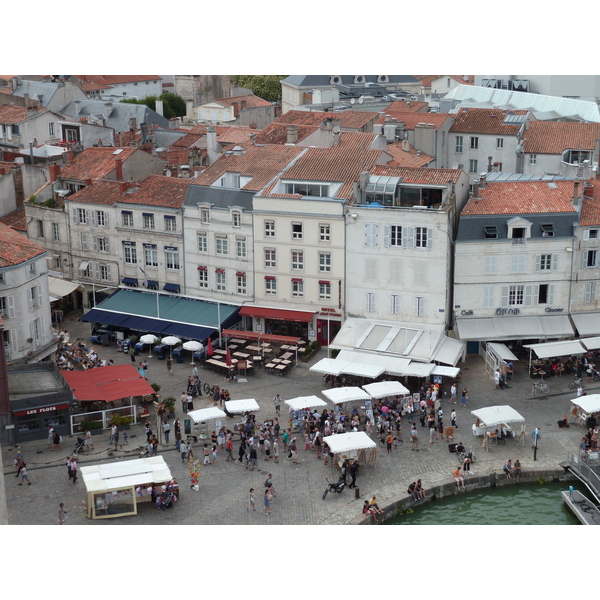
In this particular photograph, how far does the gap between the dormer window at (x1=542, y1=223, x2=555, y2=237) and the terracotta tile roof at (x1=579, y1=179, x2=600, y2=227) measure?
1745mm

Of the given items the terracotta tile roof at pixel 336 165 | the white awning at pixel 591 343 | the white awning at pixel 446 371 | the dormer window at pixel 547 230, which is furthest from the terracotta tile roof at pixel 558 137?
the white awning at pixel 446 371

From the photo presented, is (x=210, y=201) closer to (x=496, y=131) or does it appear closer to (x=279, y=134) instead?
(x=279, y=134)

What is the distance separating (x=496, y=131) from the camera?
284 feet

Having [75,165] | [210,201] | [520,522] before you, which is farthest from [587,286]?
[75,165]

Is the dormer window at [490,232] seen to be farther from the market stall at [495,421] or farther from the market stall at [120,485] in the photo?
the market stall at [120,485]

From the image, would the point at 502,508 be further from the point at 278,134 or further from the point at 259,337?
the point at 278,134

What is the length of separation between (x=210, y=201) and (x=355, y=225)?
10.6 m

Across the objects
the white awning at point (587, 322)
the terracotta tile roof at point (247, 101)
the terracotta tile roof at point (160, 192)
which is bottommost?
the white awning at point (587, 322)

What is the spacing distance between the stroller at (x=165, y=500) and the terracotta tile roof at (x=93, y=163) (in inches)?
1329

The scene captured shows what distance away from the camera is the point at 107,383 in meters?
59.3

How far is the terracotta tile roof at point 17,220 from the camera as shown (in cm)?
7924

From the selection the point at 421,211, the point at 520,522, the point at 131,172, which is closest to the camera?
the point at 520,522

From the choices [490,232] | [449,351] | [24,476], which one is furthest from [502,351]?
[24,476]

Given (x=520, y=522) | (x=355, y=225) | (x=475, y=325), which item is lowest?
(x=520, y=522)
